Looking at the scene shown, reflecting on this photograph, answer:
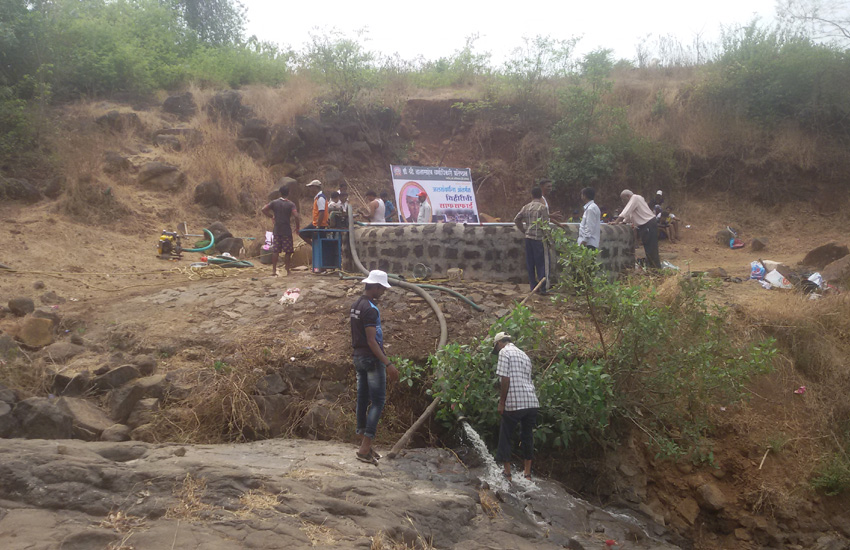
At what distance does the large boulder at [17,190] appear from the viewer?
14.0 m

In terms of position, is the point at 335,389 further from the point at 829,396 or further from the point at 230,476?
the point at 829,396

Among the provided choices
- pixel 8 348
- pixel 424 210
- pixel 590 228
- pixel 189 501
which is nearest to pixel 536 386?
pixel 590 228

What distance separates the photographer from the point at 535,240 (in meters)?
9.88

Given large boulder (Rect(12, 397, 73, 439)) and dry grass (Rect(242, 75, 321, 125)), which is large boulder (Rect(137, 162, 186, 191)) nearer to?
dry grass (Rect(242, 75, 321, 125))

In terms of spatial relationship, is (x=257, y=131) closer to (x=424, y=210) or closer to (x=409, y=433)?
(x=424, y=210)

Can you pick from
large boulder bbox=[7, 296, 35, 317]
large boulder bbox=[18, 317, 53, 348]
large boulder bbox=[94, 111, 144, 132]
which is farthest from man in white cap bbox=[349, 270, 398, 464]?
large boulder bbox=[94, 111, 144, 132]

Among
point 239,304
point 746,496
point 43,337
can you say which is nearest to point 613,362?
point 746,496

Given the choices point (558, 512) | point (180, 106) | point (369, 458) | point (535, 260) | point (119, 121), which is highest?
point (180, 106)

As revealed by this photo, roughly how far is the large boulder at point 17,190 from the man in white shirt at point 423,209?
8.04 m

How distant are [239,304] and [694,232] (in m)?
13.0

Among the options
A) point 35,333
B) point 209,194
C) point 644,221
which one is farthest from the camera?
point 209,194

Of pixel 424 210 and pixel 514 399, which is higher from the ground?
pixel 424 210

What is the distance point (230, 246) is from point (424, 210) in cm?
425

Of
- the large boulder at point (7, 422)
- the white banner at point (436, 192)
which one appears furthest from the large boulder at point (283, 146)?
the large boulder at point (7, 422)
